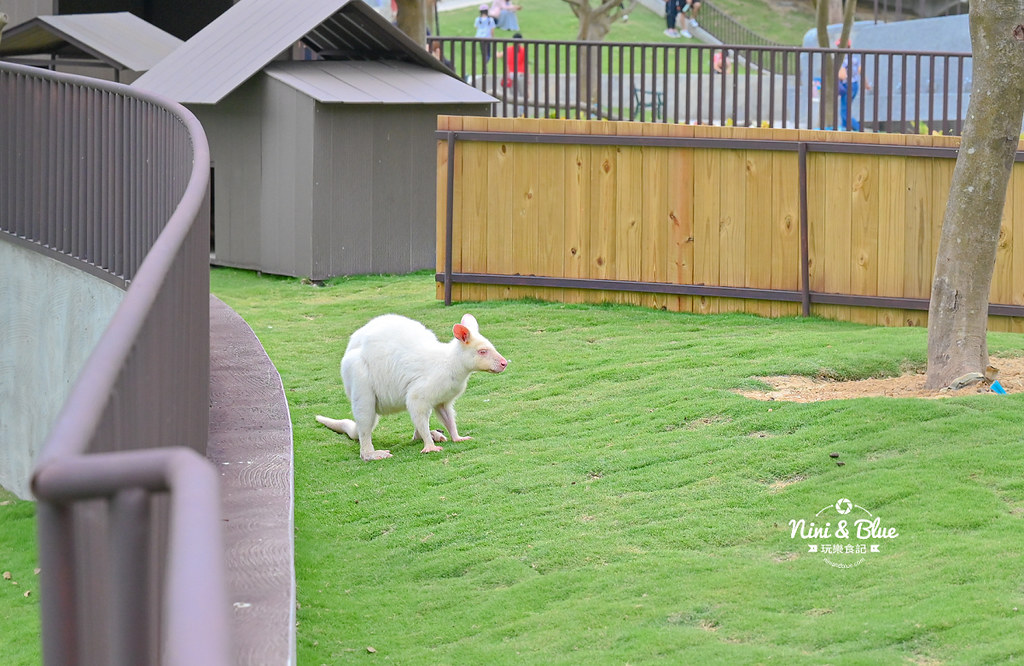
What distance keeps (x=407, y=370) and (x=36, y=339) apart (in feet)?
16.6

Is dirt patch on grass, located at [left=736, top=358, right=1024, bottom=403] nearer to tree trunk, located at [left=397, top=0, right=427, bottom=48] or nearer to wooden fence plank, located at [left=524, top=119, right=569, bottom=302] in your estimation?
wooden fence plank, located at [left=524, top=119, right=569, bottom=302]

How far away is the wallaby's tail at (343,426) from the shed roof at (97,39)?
39.9 feet

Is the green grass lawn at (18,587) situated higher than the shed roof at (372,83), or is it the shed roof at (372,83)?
the shed roof at (372,83)

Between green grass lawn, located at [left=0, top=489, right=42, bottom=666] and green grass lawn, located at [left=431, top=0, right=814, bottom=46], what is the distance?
42522 millimetres

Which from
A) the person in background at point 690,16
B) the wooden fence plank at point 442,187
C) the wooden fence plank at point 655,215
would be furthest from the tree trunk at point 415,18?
the person in background at point 690,16

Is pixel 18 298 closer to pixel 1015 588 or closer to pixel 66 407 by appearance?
pixel 1015 588

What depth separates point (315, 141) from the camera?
53.1ft

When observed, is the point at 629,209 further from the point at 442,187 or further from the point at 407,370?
the point at 407,370

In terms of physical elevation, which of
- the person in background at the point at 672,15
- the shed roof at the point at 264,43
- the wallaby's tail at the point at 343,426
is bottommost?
the wallaby's tail at the point at 343,426

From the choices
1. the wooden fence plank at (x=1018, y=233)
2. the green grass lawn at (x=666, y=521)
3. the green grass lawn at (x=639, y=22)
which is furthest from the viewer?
the green grass lawn at (x=639, y=22)

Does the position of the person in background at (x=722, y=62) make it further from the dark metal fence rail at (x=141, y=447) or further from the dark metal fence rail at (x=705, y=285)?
the dark metal fence rail at (x=141, y=447)

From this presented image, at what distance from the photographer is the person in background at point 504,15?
173ft

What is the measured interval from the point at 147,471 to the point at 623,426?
255 inches

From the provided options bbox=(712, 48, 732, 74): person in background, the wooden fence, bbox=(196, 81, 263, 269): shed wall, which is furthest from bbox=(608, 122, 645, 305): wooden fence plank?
bbox=(712, 48, 732, 74): person in background
